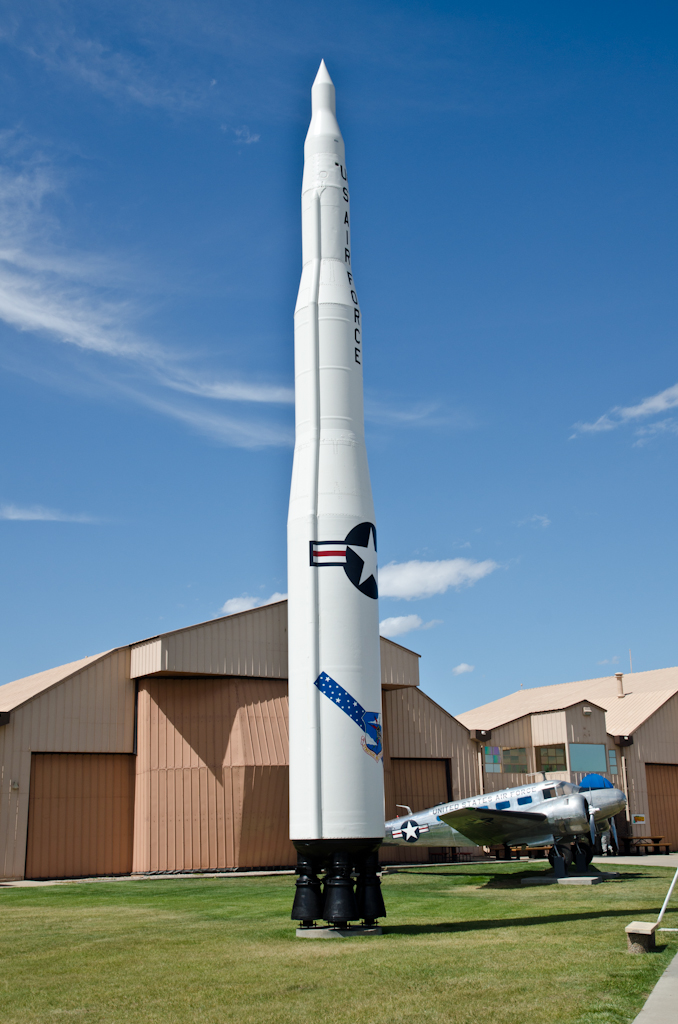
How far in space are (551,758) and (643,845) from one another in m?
4.95

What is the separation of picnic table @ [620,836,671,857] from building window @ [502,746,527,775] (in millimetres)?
5072

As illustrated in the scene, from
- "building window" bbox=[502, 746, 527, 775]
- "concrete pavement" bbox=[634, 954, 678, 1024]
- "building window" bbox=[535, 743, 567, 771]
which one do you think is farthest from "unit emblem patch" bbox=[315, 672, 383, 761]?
"building window" bbox=[535, 743, 567, 771]

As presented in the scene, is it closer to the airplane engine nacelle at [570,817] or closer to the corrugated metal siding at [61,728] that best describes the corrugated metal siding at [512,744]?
the airplane engine nacelle at [570,817]

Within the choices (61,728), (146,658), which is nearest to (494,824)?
(146,658)

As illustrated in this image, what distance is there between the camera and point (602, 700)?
4675 cm

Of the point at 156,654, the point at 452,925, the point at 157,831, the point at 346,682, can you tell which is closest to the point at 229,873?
the point at 157,831

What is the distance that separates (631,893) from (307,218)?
50.5 ft

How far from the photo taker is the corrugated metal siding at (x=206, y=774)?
→ 1134 inches

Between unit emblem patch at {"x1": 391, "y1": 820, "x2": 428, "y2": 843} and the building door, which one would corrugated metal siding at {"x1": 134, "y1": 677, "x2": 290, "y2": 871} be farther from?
the building door

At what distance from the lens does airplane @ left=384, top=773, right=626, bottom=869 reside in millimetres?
23750

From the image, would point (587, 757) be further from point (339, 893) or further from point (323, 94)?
point (323, 94)

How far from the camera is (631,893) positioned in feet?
62.3

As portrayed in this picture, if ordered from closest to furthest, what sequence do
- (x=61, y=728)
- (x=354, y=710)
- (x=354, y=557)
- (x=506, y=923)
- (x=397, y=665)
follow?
1. (x=354, y=710)
2. (x=354, y=557)
3. (x=506, y=923)
4. (x=61, y=728)
5. (x=397, y=665)

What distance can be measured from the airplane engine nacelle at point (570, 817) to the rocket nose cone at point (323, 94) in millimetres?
18514
